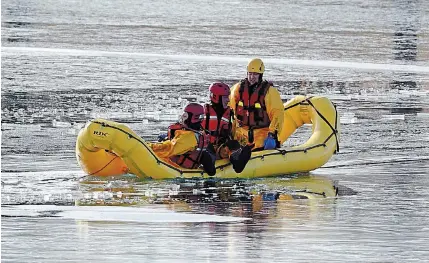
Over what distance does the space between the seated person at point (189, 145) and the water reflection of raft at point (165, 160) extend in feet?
0.35

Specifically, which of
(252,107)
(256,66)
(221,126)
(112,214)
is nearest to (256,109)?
(252,107)

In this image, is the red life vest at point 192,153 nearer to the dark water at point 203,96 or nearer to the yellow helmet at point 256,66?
the dark water at point 203,96

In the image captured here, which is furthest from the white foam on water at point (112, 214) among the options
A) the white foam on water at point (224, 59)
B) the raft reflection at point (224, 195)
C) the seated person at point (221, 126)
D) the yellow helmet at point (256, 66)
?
the white foam on water at point (224, 59)

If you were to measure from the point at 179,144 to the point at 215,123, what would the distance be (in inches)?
28.4

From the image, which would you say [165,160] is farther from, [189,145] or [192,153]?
[189,145]

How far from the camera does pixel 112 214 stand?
1248 centimetres

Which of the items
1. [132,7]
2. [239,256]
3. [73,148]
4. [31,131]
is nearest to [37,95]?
[31,131]

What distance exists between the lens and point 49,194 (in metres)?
13.7

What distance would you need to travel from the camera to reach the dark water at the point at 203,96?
11305mm

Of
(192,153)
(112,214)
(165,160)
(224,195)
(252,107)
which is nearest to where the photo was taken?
(112,214)

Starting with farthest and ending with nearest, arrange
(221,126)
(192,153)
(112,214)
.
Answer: (221,126)
(192,153)
(112,214)

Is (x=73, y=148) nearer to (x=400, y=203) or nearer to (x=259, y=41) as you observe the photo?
(x=400, y=203)

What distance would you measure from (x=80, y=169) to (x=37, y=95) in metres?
7.45

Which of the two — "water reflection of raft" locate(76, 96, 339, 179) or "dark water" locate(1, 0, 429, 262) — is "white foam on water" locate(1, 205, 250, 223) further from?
"water reflection of raft" locate(76, 96, 339, 179)
